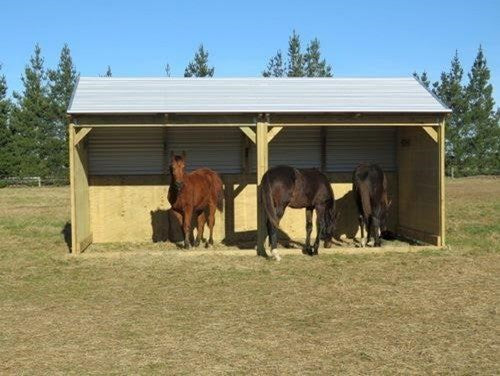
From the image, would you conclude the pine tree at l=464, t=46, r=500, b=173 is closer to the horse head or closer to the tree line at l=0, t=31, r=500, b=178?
the tree line at l=0, t=31, r=500, b=178

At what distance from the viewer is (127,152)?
→ 43.7 feet

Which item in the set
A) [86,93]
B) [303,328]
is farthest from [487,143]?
[303,328]

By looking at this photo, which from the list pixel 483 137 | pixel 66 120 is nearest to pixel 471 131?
pixel 483 137

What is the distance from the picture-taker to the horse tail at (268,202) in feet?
33.7

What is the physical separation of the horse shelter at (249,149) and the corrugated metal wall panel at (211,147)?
0.08 ft

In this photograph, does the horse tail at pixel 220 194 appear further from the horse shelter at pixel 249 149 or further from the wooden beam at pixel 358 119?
the wooden beam at pixel 358 119

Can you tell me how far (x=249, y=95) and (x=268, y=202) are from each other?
9.80 feet

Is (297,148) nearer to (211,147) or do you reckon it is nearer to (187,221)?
(211,147)

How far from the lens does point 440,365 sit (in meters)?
4.94

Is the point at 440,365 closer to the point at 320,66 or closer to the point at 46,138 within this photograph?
the point at 46,138

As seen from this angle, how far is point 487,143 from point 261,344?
42.7 metres

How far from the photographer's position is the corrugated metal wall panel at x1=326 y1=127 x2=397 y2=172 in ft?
45.5

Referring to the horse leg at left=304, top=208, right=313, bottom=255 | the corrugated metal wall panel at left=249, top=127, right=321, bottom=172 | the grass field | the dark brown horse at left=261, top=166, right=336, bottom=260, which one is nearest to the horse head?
the dark brown horse at left=261, top=166, right=336, bottom=260

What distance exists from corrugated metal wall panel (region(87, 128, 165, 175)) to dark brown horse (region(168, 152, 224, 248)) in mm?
1639
